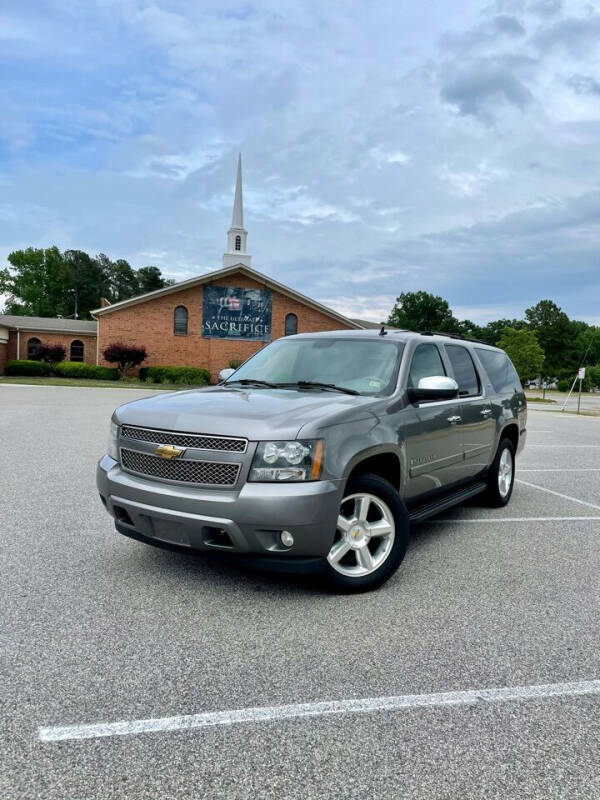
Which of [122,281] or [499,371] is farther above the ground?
[122,281]

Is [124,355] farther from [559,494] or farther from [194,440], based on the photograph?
[194,440]

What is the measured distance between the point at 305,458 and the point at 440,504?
197 cm

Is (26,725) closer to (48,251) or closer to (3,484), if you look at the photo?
(3,484)

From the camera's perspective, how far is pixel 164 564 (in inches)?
172

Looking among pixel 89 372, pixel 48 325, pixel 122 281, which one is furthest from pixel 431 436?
pixel 122 281

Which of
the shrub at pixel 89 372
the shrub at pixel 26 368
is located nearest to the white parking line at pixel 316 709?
the shrub at pixel 89 372

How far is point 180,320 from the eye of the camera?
125ft

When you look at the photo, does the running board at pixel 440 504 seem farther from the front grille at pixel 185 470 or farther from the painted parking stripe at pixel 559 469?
the painted parking stripe at pixel 559 469

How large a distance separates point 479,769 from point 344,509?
1823 mm

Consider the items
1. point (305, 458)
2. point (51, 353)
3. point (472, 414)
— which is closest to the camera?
point (305, 458)

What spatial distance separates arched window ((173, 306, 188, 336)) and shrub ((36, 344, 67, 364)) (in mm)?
8348

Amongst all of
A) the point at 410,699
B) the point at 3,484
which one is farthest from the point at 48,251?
the point at 410,699

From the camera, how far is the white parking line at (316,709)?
2393 millimetres

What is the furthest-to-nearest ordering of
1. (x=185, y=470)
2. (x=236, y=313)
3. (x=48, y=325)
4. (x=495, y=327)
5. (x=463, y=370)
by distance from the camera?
(x=495, y=327)
(x=48, y=325)
(x=236, y=313)
(x=463, y=370)
(x=185, y=470)
